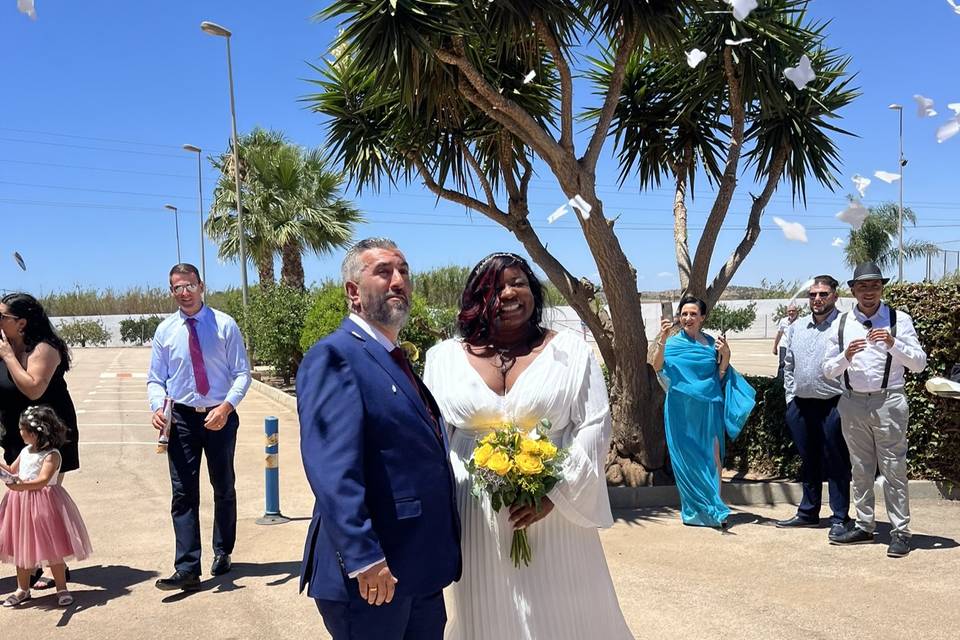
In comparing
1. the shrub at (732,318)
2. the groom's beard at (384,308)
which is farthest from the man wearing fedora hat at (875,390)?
the shrub at (732,318)

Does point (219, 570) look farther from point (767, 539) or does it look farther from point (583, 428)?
point (767, 539)

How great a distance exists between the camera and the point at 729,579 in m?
5.16

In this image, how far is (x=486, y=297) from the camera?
3223 millimetres

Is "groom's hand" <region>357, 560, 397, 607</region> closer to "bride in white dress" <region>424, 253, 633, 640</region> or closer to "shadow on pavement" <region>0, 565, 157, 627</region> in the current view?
"bride in white dress" <region>424, 253, 633, 640</region>

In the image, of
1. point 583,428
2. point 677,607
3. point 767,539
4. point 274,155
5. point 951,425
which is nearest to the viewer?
point 583,428

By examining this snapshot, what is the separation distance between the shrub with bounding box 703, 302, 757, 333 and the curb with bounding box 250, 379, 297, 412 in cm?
2632

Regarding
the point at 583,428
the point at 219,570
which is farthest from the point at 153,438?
the point at 583,428

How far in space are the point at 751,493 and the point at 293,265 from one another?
19078 millimetres

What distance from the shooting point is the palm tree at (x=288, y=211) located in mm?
23344

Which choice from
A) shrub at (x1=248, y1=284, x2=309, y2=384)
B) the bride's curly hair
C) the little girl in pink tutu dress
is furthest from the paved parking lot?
shrub at (x1=248, y1=284, x2=309, y2=384)

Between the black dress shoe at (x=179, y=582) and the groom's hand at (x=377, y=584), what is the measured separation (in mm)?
3125

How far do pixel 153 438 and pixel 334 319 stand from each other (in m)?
4.07

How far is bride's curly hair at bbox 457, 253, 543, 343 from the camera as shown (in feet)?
10.5

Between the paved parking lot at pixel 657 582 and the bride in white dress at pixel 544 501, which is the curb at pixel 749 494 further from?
the bride in white dress at pixel 544 501
